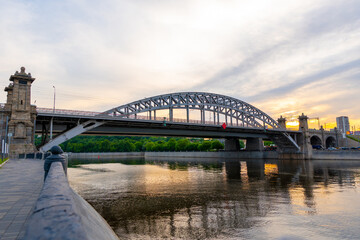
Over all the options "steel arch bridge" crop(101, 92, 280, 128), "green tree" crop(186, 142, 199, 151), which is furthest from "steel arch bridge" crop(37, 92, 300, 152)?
"green tree" crop(186, 142, 199, 151)

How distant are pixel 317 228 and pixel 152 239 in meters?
6.67

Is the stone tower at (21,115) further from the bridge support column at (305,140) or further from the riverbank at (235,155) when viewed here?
the bridge support column at (305,140)

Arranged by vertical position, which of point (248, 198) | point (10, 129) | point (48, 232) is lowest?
point (248, 198)

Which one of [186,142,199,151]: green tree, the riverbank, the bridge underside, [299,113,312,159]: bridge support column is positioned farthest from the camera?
[186,142,199,151]: green tree

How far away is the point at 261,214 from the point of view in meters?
11.9

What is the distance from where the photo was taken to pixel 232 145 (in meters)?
84.2

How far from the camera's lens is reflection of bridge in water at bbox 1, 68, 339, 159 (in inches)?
1303

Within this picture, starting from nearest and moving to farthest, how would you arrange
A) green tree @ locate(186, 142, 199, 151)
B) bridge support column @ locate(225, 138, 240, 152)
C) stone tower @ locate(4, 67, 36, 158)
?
stone tower @ locate(4, 67, 36, 158)
bridge support column @ locate(225, 138, 240, 152)
green tree @ locate(186, 142, 199, 151)

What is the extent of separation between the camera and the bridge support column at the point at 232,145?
8331 cm

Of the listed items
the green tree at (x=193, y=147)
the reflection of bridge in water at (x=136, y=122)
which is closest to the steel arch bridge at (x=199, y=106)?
the reflection of bridge in water at (x=136, y=122)

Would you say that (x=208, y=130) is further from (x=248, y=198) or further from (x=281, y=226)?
(x=281, y=226)

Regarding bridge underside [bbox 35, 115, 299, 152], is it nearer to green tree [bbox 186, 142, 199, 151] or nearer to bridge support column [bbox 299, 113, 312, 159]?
bridge support column [bbox 299, 113, 312, 159]

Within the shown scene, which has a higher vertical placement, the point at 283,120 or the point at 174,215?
the point at 283,120

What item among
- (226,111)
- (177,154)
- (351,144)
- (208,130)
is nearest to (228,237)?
(208,130)
